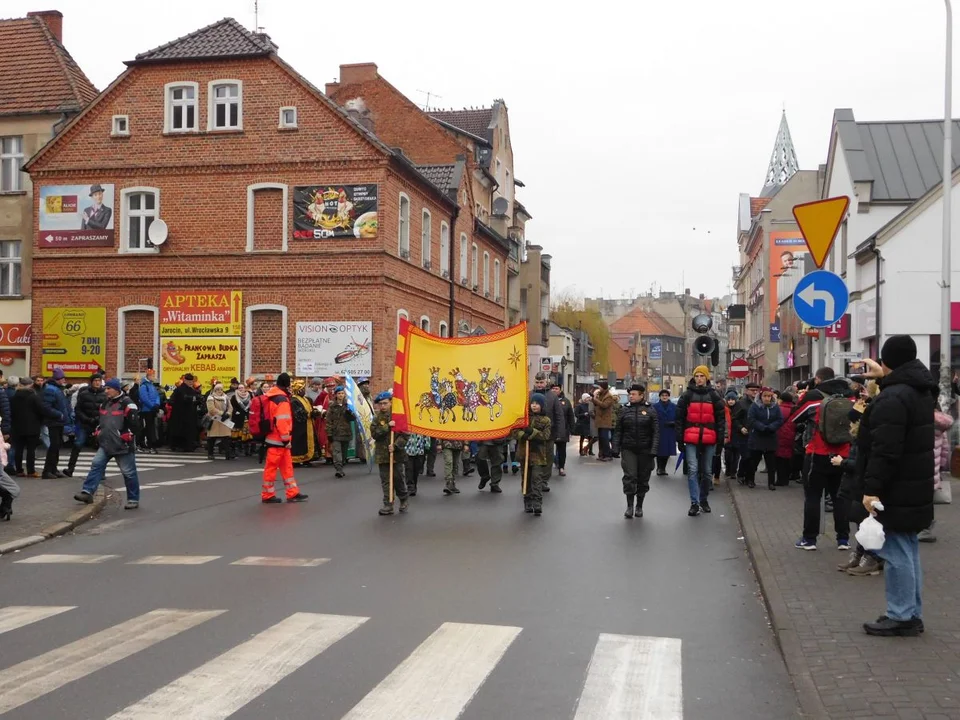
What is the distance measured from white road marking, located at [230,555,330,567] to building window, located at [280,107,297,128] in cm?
2164

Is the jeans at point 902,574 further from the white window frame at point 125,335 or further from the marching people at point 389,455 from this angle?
the white window frame at point 125,335

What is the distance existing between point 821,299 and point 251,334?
21646mm

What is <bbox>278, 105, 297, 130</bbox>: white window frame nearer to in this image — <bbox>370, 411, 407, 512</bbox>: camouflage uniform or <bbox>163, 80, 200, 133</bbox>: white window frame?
<bbox>163, 80, 200, 133</bbox>: white window frame

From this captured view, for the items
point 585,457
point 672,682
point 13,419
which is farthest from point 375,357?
point 672,682

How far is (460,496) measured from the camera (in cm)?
Result: 1596

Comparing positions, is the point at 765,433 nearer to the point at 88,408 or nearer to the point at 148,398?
the point at 88,408

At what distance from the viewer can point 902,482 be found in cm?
689

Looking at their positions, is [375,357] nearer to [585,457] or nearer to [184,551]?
[585,457]

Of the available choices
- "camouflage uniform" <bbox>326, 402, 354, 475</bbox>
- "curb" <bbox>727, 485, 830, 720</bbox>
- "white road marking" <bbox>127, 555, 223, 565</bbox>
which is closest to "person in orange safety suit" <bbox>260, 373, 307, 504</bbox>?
"white road marking" <bbox>127, 555, 223, 565</bbox>

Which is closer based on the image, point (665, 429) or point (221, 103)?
point (665, 429)

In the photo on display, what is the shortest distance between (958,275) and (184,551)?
2073 cm

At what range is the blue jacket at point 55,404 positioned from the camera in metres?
17.9

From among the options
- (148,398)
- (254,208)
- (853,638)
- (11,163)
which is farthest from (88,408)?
(11,163)

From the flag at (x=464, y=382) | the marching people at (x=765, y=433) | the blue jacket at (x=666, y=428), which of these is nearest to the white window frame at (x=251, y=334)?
the blue jacket at (x=666, y=428)
